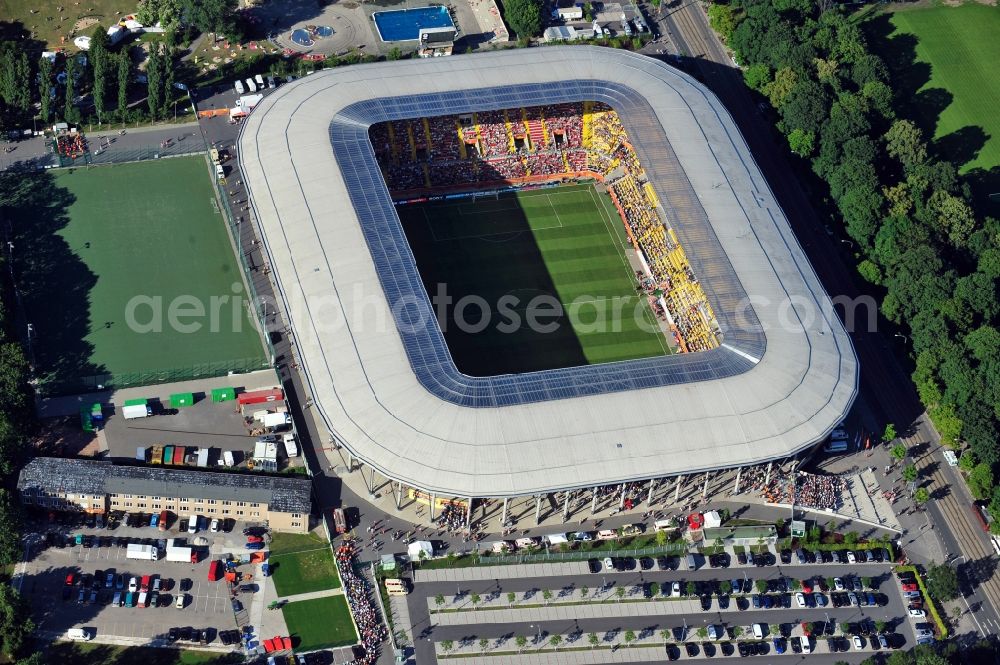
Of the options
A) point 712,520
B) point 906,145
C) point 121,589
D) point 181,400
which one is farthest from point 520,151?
point 121,589

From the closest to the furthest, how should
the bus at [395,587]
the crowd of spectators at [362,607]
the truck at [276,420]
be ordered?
the crowd of spectators at [362,607]
the bus at [395,587]
the truck at [276,420]

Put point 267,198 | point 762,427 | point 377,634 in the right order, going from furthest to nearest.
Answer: point 267,198 → point 762,427 → point 377,634

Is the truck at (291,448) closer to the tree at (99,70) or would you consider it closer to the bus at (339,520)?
the bus at (339,520)

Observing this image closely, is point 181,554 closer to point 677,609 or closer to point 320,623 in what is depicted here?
point 320,623

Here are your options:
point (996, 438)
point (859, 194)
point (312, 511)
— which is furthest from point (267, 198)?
point (996, 438)

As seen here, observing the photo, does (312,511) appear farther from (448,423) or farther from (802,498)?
(802,498)

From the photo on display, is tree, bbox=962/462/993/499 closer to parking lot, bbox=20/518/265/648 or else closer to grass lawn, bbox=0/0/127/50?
parking lot, bbox=20/518/265/648

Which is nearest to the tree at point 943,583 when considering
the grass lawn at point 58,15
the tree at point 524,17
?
the tree at point 524,17

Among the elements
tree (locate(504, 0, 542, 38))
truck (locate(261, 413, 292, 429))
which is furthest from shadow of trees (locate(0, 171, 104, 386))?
tree (locate(504, 0, 542, 38))
